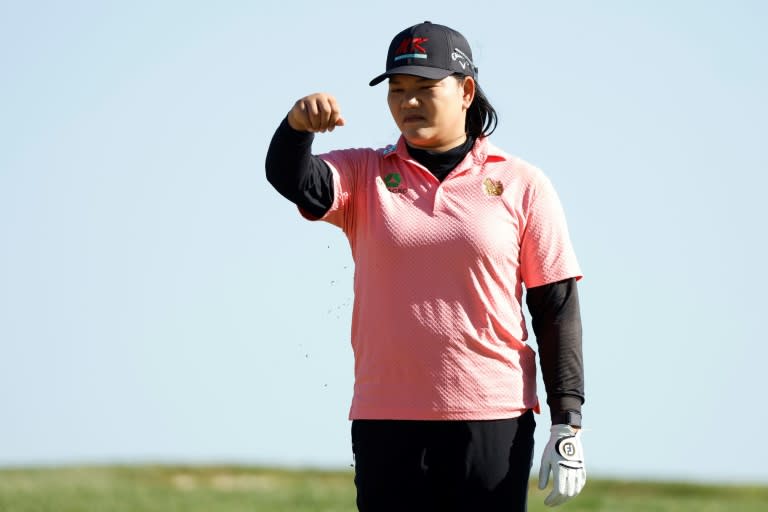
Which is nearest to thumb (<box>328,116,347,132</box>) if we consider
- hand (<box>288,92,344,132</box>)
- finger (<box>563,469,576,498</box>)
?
hand (<box>288,92,344,132</box>)

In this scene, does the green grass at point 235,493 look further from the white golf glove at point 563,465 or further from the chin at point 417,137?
the chin at point 417,137

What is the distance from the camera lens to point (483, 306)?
358 cm

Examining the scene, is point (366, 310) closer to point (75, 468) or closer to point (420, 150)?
point (420, 150)

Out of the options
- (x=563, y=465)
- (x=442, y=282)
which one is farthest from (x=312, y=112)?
(x=563, y=465)

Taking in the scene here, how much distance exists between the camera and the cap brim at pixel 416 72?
364cm

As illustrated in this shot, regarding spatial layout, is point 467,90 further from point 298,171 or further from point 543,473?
point 543,473

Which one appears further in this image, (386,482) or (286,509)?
(286,509)

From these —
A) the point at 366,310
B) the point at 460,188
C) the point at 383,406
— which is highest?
the point at 460,188

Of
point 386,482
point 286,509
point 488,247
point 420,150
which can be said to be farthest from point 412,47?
point 286,509

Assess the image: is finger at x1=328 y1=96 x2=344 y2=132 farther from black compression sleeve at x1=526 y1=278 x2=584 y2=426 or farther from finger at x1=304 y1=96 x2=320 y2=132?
black compression sleeve at x1=526 y1=278 x2=584 y2=426

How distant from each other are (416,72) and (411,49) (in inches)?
4.9

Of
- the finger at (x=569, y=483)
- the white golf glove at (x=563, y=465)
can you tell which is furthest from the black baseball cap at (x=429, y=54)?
the finger at (x=569, y=483)

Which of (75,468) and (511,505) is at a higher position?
(511,505)

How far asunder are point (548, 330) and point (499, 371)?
279 mm
